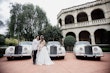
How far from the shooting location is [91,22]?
12.1m

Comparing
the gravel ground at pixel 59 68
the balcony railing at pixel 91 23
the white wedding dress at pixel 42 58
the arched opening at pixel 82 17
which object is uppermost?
the arched opening at pixel 82 17

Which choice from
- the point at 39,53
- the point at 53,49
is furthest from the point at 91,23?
the point at 39,53

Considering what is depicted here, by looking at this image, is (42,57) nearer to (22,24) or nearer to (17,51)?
(17,51)

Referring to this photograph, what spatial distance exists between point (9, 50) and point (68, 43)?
22.5ft

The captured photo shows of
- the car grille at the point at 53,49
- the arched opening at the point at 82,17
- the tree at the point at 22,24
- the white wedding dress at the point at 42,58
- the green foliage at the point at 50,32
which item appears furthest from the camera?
the arched opening at the point at 82,17

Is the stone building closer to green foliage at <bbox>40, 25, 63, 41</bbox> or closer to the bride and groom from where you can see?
green foliage at <bbox>40, 25, 63, 41</bbox>

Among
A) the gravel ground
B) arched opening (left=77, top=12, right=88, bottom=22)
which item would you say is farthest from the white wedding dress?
arched opening (left=77, top=12, right=88, bottom=22)

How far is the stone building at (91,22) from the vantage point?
11.4 metres

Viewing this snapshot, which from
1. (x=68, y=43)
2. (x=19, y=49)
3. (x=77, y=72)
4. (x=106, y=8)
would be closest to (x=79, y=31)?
(x=68, y=43)

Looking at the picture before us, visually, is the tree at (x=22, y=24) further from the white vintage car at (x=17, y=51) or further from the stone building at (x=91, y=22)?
the stone building at (x=91, y=22)

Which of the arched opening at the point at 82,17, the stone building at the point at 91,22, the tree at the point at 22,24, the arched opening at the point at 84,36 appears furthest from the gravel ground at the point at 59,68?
the arched opening at the point at 82,17

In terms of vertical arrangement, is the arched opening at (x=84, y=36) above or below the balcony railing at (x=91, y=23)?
below

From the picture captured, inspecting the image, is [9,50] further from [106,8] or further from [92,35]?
[106,8]

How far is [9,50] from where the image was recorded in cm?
516
